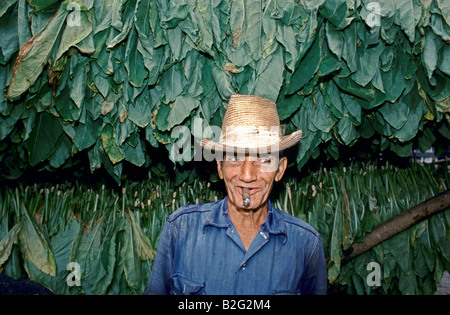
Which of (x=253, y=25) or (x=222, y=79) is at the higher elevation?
(x=253, y=25)

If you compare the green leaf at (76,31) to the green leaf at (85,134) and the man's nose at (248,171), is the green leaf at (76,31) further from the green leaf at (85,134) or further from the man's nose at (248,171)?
the man's nose at (248,171)

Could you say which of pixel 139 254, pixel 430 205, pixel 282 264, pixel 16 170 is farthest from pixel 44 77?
pixel 430 205

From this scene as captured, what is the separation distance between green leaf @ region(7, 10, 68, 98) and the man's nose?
733 mm

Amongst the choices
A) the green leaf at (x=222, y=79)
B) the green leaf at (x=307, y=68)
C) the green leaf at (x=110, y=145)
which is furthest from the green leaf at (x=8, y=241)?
the green leaf at (x=307, y=68)

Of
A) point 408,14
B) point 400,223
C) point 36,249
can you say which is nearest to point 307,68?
point 408,14

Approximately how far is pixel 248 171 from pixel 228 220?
0.22 metres

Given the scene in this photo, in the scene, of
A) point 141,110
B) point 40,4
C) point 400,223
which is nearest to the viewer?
point 40,4

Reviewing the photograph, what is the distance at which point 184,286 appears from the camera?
1.14 meters

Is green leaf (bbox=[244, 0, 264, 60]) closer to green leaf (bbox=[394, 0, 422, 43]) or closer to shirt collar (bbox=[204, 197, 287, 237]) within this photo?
green leaf (bbox=[394, 0, 422, 43])

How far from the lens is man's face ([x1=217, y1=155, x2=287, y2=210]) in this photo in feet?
3.58

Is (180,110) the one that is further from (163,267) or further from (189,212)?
(163,267)

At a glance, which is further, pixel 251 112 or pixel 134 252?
pixel 134 252

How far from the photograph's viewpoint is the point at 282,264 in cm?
116

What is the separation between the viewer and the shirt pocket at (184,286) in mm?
1126
